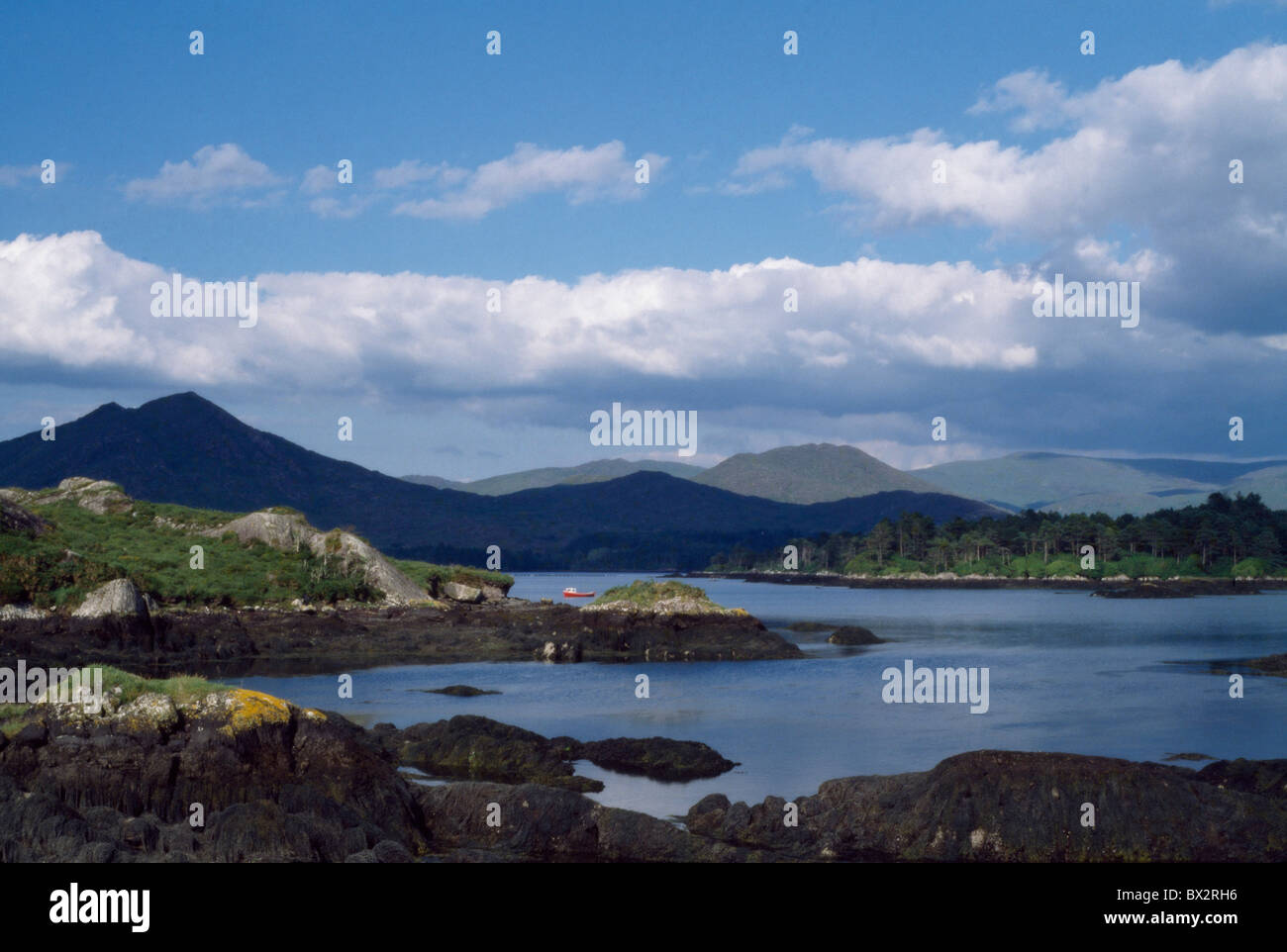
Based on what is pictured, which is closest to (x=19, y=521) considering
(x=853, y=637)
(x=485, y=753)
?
(x=853, y=637)

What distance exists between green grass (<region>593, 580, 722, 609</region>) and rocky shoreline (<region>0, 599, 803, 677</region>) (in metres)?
2.95

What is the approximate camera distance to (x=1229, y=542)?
496 ft

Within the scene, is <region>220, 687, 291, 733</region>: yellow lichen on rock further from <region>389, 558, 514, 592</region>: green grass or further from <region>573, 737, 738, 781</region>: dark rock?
<region>389, 558, 514, 592</region>: green grass

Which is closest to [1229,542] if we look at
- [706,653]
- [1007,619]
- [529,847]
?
[1007,619]

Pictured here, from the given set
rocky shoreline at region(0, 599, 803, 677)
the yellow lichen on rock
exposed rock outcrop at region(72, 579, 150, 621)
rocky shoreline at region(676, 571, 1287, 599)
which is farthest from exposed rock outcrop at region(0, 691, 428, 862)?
rocky shoreline at region(676, 571, 1287, 599)

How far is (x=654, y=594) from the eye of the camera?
69.7 metres

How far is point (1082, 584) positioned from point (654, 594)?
101323 mm

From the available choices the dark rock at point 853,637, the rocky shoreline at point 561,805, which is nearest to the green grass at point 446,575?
the dark rock at point 853,637

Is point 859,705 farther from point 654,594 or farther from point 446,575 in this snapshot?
point 446,575

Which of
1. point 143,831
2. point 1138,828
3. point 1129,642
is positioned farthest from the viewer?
point 1129,642

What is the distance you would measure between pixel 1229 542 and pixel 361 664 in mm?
134684

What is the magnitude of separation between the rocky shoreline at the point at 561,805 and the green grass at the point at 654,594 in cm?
4853

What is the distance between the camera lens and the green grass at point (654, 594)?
68.0 m
